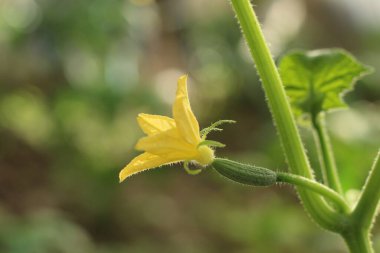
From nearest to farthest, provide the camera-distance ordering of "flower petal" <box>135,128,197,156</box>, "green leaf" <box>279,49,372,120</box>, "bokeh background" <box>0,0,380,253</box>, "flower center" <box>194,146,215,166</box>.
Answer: "flower petal" <box>135,128,197,156</box> < "flower center" <box>194,146,215,166</box> < "green leaf" <box>279,49,372,120</box> < "bokeh background" <box>0,0,380,253</box>

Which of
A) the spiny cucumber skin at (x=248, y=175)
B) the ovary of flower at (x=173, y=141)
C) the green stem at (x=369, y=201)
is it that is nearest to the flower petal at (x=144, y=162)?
the ovary of flower at (x=173, y=141)

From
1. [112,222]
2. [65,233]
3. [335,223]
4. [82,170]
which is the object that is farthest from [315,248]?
[335,223]

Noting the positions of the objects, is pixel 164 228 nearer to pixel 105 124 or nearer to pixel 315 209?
pixel 105 124

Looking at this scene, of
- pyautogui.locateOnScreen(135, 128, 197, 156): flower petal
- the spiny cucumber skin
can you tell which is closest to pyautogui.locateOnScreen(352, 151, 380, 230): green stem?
the spiny cucumber skin

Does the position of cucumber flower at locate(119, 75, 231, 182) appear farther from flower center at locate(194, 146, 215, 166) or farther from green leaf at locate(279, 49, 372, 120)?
green leaf at locate(279, 49, 372, 120)

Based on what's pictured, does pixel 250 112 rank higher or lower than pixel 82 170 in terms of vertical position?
lower

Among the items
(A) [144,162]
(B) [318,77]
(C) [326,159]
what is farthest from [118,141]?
(A) [144,162]
